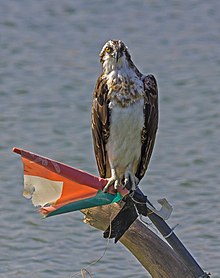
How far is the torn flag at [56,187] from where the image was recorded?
6.45 m

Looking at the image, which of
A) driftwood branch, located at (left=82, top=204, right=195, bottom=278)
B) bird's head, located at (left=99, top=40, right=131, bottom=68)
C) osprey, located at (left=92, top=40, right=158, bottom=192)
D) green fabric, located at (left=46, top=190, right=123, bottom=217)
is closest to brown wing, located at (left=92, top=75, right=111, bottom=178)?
osprey, located at (left=92, top=40, right=158, bottom=192)

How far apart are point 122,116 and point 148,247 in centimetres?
83

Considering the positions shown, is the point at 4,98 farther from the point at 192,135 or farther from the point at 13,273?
the point at 13,273

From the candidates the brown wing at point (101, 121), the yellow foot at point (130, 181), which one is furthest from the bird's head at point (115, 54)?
the yellow foot at point (130, 181)

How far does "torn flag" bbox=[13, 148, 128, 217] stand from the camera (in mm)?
6445

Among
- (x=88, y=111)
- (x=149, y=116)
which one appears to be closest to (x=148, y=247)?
(x=149, y=116)

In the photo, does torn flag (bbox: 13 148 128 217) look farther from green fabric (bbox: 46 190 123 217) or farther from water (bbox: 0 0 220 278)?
water (bbox: 0 0 220 278)

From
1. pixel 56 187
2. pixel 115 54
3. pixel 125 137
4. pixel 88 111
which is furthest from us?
pixel 88 111

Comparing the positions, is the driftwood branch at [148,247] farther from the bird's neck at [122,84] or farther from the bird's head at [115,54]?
the bird's head at [115,54]

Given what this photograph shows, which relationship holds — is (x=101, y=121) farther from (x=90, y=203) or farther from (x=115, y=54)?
(x=90, y=203)

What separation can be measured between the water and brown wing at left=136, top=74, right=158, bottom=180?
94.3 inches

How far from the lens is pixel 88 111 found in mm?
12320

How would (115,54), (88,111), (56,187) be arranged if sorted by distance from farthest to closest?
(88,111), (115,54), (56,187)

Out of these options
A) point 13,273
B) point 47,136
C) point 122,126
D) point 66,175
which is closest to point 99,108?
point 122,126
